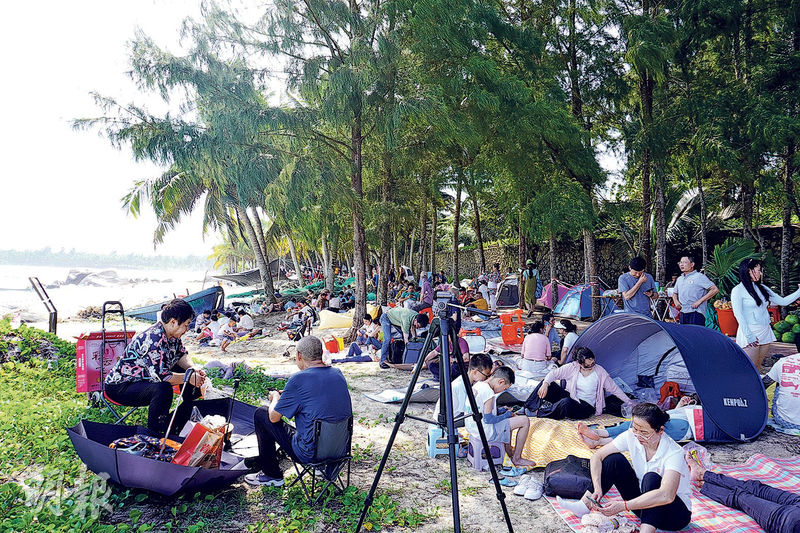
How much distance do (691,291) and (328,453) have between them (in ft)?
18.1

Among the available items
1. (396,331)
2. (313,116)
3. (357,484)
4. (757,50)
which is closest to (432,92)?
(313,116)

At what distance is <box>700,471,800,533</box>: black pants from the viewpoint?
306 cm

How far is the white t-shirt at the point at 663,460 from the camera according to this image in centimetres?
297

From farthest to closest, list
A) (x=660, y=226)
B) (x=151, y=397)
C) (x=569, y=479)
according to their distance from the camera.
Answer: (x=660, y=226), (x=151, y=397), (x=569, y=479)

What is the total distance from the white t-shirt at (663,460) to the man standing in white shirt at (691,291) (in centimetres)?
421

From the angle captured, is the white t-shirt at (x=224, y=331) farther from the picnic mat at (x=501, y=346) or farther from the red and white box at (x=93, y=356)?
the red and white box at (x=93, y=356)

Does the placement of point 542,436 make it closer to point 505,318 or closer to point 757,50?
point 505,318

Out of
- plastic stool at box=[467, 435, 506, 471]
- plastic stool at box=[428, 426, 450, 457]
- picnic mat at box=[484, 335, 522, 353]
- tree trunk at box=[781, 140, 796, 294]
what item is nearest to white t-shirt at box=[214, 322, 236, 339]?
picnic mat at box=[484, 335, 522, 353]

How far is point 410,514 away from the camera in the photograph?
3525 mm

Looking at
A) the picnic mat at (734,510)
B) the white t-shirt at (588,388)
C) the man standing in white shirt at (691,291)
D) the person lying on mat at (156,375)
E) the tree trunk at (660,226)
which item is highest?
the tree trunk at (660,226)

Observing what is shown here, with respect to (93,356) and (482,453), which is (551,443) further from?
(93,356)

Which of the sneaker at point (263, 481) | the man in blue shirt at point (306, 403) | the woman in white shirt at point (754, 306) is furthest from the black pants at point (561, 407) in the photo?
the sneaker at point (263, 481)

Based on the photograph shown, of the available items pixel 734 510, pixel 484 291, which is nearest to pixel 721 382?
pixel 734 510

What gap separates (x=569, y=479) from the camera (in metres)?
3.79
